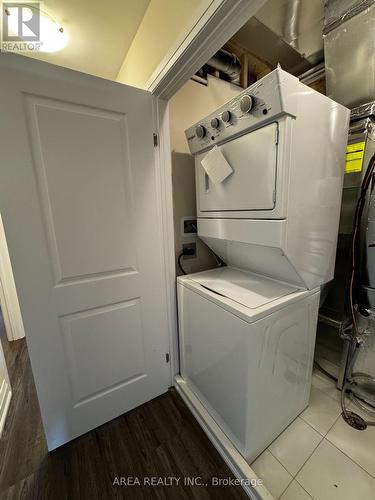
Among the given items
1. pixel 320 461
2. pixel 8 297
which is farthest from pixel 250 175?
pixel 8 297

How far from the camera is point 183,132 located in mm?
1534

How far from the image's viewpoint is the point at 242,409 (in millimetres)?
1053

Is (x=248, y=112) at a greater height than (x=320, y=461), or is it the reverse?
(x=248, y=112)

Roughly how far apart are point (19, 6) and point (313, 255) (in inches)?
86.2

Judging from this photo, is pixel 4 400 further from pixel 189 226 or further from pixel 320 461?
pixel 320 461

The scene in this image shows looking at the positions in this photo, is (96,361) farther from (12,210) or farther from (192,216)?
(192,216)

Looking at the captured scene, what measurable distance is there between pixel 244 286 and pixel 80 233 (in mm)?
1002

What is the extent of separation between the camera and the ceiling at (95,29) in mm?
1247

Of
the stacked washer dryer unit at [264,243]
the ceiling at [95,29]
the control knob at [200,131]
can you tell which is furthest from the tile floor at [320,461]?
the ceiling at [95,29]

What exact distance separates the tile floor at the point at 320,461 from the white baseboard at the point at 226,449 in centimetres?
9

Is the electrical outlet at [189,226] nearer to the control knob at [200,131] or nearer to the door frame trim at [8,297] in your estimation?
the control knob at [200,131]

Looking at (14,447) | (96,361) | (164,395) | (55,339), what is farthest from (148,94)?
(14,447)

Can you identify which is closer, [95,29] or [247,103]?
[247,103]

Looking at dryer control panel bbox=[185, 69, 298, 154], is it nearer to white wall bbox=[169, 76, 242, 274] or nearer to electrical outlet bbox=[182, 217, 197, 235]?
white wall bbox=[169, 76, 242, 274]
